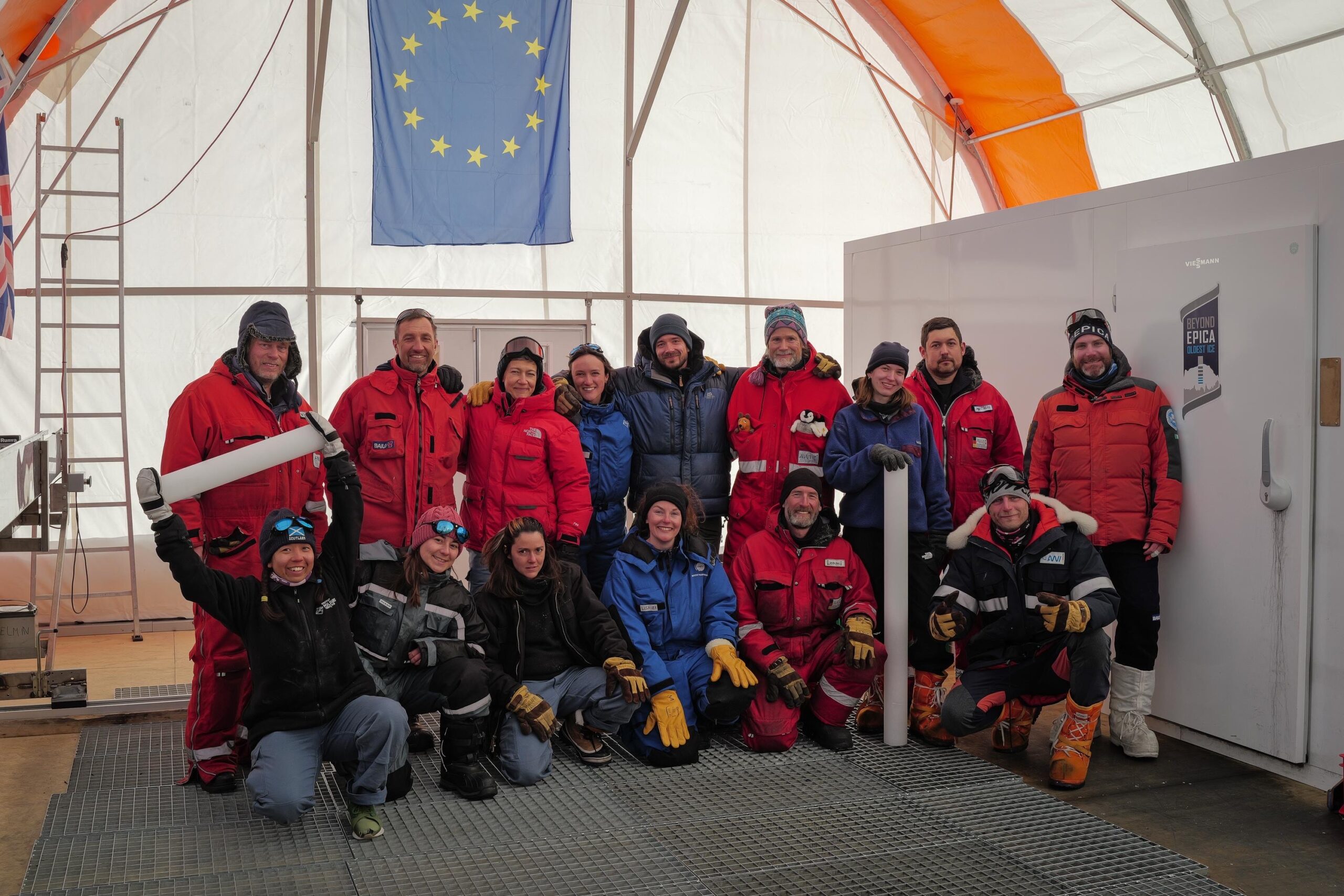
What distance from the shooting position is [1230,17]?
292 inches

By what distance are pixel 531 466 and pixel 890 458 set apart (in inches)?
55.7

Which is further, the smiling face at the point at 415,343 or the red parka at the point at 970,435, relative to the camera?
the red parka at the point at 970,435

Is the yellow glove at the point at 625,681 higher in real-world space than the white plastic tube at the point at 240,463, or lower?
lower

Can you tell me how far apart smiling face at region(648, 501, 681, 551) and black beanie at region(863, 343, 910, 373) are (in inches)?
39.4

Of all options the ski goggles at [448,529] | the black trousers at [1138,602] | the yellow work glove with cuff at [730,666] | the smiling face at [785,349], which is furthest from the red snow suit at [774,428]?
the ski goggles at [448,529]

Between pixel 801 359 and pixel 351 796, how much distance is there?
2.49 m

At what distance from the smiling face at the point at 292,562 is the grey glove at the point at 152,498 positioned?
0.35 metres

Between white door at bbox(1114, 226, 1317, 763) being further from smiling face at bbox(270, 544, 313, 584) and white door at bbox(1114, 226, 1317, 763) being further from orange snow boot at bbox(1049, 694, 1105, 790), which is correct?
smiling face at bbox(270, 544, 313, 584)

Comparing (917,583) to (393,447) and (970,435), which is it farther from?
(393,447)

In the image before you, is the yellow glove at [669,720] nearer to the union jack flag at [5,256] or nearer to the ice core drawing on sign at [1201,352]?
the ice core drawing on sign at [1201,352]

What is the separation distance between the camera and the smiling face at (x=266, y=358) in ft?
13.2

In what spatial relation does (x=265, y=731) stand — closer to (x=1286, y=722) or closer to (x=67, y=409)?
(x=1286, y=722)

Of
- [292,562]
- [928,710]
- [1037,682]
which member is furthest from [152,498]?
[1037,682]

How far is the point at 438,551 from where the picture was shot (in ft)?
12.9
